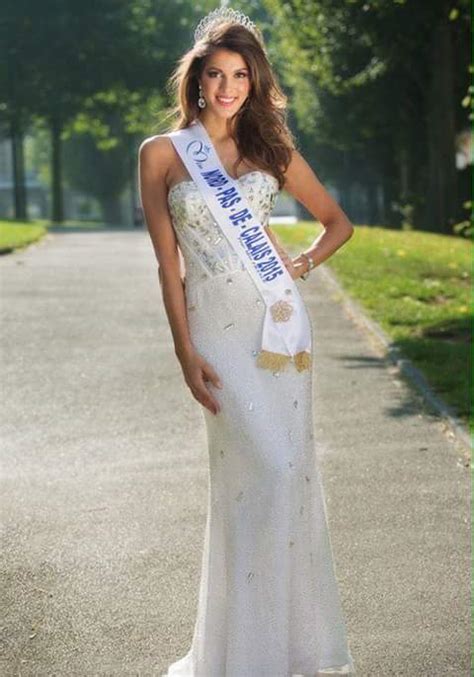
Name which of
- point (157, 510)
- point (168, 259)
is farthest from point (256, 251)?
point (157, 510)

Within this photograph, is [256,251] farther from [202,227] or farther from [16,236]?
[16,236]

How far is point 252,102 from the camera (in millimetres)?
4672

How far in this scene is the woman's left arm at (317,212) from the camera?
4.79 meters

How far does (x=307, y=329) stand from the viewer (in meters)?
4.71

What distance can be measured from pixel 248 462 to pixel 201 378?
0.26 metres

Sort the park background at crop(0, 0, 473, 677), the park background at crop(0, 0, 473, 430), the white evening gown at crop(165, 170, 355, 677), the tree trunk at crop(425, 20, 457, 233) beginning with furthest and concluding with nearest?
the tree trunk at crop(425, 20, 457, 233) → the park background at crop(0, 0, 473, 430) → the park background at crop(0, 0, 473, 677) → the white evening gown at crop(165, 170, 355, 677)

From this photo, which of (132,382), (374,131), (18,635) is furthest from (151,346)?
(374,131)

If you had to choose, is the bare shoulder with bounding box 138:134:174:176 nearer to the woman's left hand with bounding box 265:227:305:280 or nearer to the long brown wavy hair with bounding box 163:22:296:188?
the long brown wavy hair with bounding box 163:22:296:188

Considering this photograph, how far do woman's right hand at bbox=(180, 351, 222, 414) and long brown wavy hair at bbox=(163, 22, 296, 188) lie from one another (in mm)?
567

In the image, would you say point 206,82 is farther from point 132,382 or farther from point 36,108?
point 36,108

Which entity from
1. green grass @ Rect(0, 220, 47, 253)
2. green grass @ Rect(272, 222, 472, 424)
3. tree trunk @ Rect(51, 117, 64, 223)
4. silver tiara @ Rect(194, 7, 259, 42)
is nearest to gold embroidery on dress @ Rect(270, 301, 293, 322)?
silver tiara @ Rect(194, 7, 259, 42)

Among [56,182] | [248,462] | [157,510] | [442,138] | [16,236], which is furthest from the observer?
[56,182]

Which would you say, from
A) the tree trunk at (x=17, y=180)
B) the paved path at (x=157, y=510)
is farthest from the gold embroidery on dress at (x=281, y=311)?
the tree trunk at (x=17, y=180)

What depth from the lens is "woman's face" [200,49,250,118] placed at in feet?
15.1
